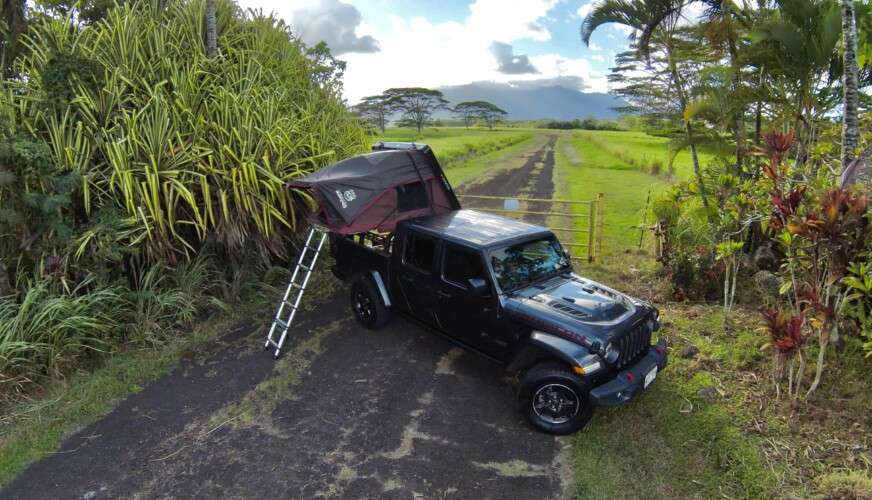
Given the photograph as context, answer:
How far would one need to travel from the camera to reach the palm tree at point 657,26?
318 inches

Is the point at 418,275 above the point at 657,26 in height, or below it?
below

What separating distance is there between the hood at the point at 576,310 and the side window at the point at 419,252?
1.21m

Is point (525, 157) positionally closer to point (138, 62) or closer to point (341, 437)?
point (138, 62)

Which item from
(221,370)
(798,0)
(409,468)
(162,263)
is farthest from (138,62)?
(798,0)

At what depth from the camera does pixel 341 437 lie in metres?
4.64

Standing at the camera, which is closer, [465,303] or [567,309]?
[567,309]

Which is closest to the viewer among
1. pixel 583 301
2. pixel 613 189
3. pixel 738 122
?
pixel 583 301

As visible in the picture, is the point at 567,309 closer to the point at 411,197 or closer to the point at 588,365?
the point at 588,365

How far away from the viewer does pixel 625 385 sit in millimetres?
4359

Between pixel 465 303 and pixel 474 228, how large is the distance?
1.05m

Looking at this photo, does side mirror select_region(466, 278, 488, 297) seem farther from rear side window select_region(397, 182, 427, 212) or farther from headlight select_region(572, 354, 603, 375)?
rear side window select_region(397, 182, 427, 212)

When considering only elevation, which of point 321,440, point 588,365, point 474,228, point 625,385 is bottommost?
point 321,440

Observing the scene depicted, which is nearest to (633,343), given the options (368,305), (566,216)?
(368,305)

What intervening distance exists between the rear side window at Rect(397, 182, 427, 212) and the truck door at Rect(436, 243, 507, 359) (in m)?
1.69
